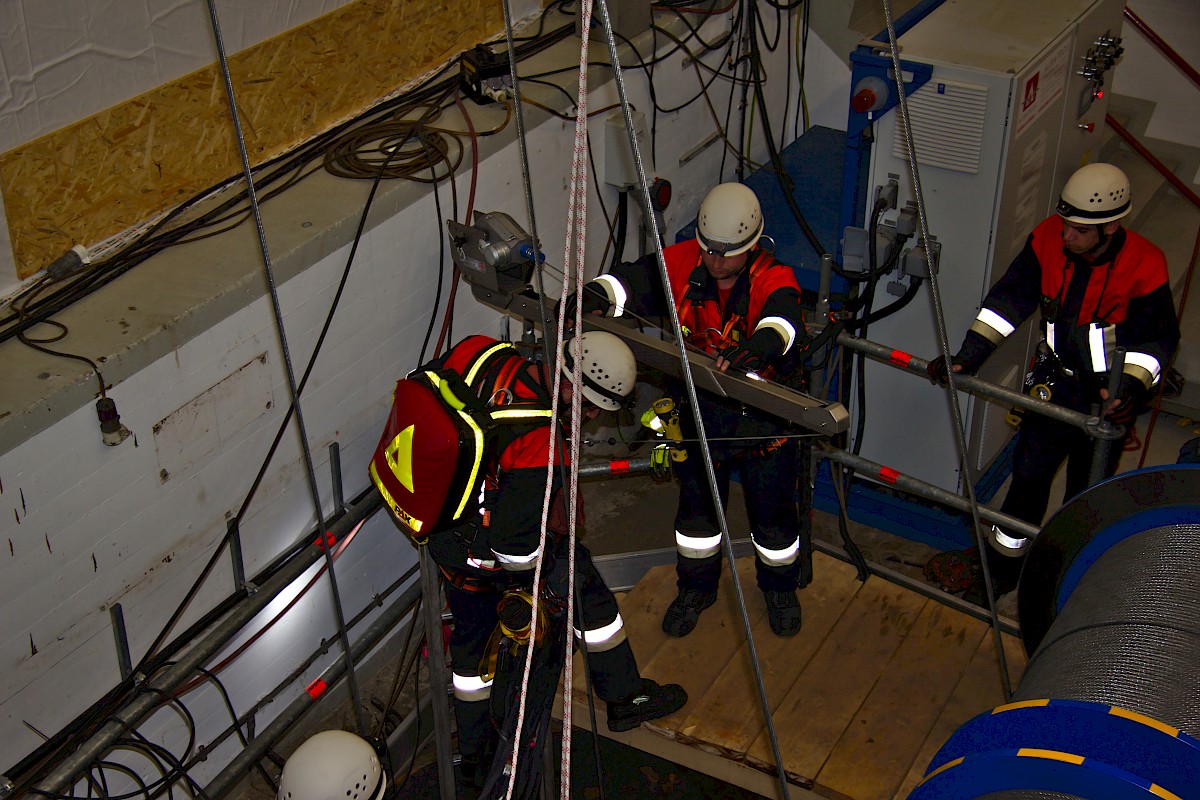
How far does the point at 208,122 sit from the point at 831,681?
11.7 ft

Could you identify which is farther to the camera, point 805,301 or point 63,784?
point 805,301

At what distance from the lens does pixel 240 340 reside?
15.6ft

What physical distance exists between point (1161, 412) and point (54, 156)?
663 cm

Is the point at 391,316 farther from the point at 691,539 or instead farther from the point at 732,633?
the point at 732,633

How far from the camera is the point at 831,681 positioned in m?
5.19

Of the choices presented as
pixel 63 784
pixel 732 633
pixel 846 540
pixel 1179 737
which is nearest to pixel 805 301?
pixel 846 540

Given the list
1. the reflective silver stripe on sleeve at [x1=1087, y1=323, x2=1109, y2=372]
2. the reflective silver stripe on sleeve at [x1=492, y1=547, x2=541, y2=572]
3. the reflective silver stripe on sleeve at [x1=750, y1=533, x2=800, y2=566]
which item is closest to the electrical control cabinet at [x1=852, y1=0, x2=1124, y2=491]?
the reflective silver stripe on sleeve at [x1=1087, y1=323, x2=1109, y2=372]

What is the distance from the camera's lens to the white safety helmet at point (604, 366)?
452cm

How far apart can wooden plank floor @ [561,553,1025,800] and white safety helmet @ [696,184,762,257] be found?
1.67 m

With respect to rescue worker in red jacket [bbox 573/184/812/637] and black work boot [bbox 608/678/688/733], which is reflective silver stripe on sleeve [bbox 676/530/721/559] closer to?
rescue worker in red jacket [bbox 573/184/812/637]

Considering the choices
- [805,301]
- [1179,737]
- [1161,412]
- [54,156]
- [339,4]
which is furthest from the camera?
[1161,412]

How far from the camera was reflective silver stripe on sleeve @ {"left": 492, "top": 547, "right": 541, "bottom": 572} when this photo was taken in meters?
4.58

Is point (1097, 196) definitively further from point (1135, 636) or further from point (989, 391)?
point (1135, 636)

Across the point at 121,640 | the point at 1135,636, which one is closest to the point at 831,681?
the point at 121,640
